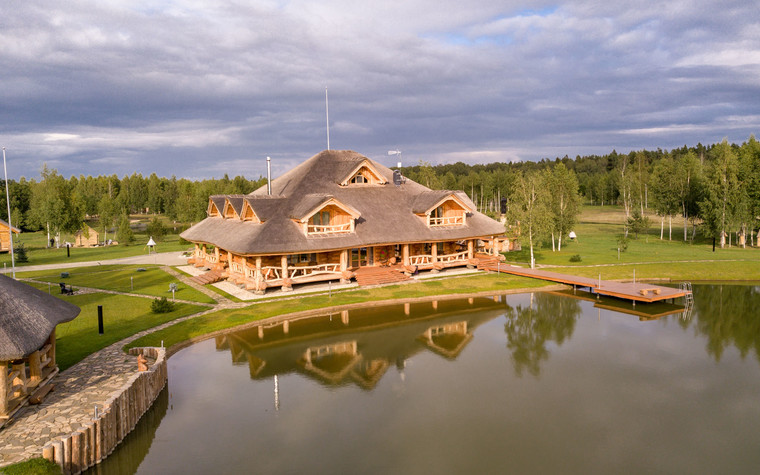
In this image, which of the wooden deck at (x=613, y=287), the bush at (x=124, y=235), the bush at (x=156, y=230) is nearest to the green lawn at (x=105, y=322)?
the wooden deck at (x=613, y=287)

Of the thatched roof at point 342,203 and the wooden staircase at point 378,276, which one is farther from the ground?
the thatched roof at point 342,203

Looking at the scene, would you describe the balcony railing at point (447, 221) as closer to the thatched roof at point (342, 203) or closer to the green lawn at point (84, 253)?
the thatched roof at point (342, 203)

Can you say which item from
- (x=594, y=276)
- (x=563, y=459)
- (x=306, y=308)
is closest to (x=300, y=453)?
(x=563, y=459)

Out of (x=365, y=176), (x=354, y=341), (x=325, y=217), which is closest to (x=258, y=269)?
(x=325, y=217)

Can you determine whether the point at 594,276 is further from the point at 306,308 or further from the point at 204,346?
the point at 204,346

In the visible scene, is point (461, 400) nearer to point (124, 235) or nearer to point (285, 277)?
point (285, 277)

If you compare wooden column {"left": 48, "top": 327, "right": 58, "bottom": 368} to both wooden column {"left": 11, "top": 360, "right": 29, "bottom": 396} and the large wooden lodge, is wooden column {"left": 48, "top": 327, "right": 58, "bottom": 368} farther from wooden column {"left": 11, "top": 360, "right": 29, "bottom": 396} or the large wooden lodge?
the large wooden lodge
